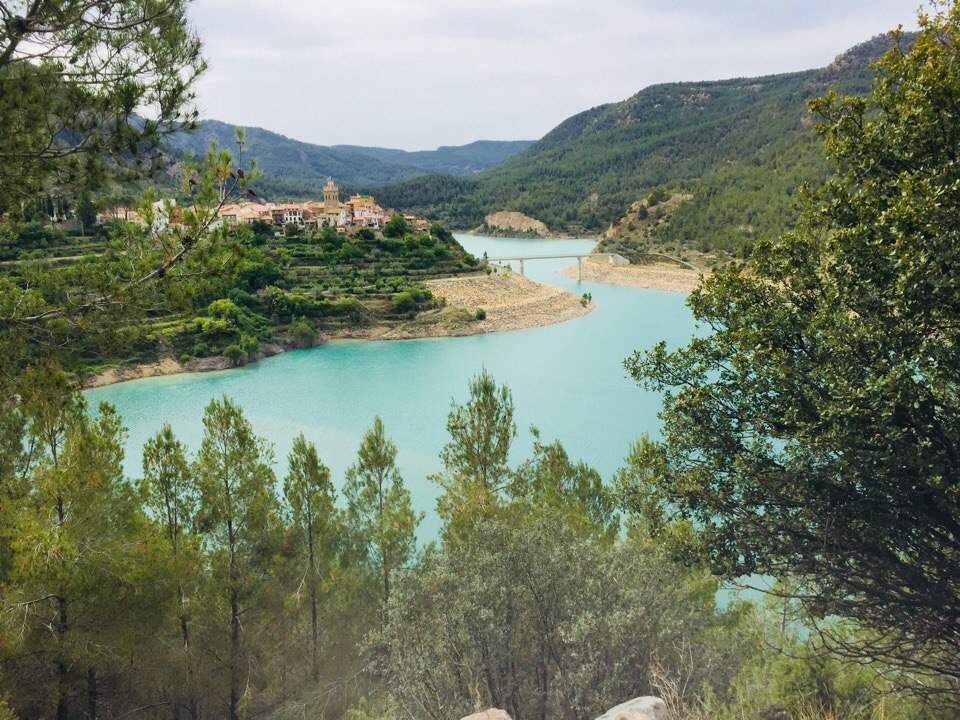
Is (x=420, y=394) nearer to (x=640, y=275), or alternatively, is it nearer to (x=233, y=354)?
(x=233, y=354)

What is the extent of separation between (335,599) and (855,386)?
629 cm

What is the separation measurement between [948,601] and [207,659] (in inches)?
267

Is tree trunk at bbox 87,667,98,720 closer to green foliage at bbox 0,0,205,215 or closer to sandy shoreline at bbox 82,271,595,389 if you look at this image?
green foliage at bbox 0,0,205,215

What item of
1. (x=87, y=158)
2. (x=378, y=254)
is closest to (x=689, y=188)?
(x=378, y=254)

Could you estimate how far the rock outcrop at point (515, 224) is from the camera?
78062 mm

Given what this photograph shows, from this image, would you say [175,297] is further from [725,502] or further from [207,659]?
[207,659]

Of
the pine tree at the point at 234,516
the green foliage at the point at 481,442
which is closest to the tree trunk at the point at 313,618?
the pine tree at the point at 234,516

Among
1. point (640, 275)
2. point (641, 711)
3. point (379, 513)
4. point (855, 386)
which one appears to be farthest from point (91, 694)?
point (640, 275)

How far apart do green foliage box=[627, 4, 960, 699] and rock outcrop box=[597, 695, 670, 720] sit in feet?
4.21

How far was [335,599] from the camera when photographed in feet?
26.7

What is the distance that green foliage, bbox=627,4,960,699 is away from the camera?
3846 millimetres

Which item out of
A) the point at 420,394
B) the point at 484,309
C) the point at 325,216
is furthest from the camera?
the point at 325,216

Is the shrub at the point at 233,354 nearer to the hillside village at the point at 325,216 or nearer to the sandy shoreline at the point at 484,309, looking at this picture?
the sandy shoreline at the point at 484,309

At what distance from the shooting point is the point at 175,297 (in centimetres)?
402
